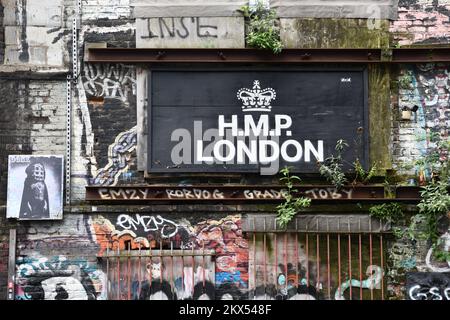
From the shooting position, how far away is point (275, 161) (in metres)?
10.6

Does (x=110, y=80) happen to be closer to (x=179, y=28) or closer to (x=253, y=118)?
(x=179, y=28)

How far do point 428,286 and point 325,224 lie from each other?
1.58m

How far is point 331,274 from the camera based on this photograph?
10.4 m

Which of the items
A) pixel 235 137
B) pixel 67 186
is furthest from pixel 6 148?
pixel 235 137

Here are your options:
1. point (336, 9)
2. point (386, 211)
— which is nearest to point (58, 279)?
point (386, 211)

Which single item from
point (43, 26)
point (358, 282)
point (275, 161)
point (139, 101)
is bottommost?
point (358, 282)

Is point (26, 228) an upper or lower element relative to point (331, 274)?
upper

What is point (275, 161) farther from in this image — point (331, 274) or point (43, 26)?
Answer: point (43, 26)

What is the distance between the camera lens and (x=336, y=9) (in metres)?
10.8

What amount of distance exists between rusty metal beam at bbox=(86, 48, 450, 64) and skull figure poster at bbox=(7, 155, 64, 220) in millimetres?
1564

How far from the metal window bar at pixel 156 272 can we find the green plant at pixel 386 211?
2.23 metres

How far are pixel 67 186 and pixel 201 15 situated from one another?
116 inches

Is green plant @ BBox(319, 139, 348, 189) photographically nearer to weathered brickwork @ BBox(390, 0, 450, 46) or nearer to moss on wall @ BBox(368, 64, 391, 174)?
moss on wall @ BBox(368, 64, 391, 174)

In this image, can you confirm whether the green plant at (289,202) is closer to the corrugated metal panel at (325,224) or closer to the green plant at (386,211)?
the corrugated metal panel at (325,224)
